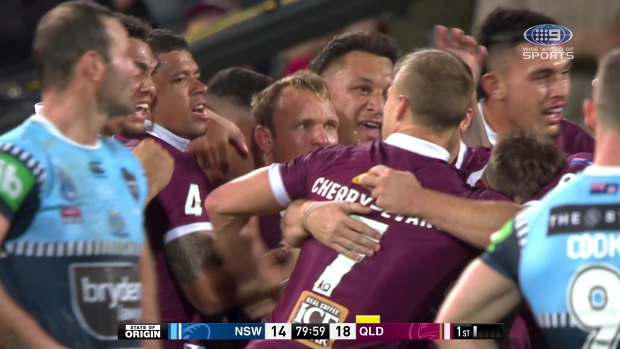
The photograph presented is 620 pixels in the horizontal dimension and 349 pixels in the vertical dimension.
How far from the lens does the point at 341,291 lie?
3.16 metres

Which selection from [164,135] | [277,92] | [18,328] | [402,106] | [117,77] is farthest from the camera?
[277,92]

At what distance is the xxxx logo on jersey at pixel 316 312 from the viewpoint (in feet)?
10.4

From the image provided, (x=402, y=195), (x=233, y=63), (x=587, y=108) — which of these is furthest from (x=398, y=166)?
(x=233, y=63)

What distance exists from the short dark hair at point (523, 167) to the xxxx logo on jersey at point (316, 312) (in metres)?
0.59

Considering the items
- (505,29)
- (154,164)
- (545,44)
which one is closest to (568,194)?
(154,164)

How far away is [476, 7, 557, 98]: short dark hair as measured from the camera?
408cm

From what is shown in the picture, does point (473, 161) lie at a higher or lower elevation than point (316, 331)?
higher

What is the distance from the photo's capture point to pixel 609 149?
Result: 2.47 meters

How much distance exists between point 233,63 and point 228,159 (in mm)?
1435

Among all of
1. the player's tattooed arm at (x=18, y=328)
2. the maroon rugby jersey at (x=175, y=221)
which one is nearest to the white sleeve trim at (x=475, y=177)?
the maroon rugby jersey at (x=175, y=221)

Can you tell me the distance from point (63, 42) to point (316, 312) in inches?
38.1

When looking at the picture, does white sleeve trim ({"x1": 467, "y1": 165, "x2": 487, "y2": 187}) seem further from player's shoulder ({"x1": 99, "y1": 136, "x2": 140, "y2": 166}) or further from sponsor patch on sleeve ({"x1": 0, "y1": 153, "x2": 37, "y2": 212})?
sponsor patch on sleeve ({"x1": 0, "y1": 153, "x2": 37, "y2": 212})

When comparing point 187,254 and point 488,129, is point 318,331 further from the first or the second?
point 488,129

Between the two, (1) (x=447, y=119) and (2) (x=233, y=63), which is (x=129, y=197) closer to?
(1) (x=447, y=119)
